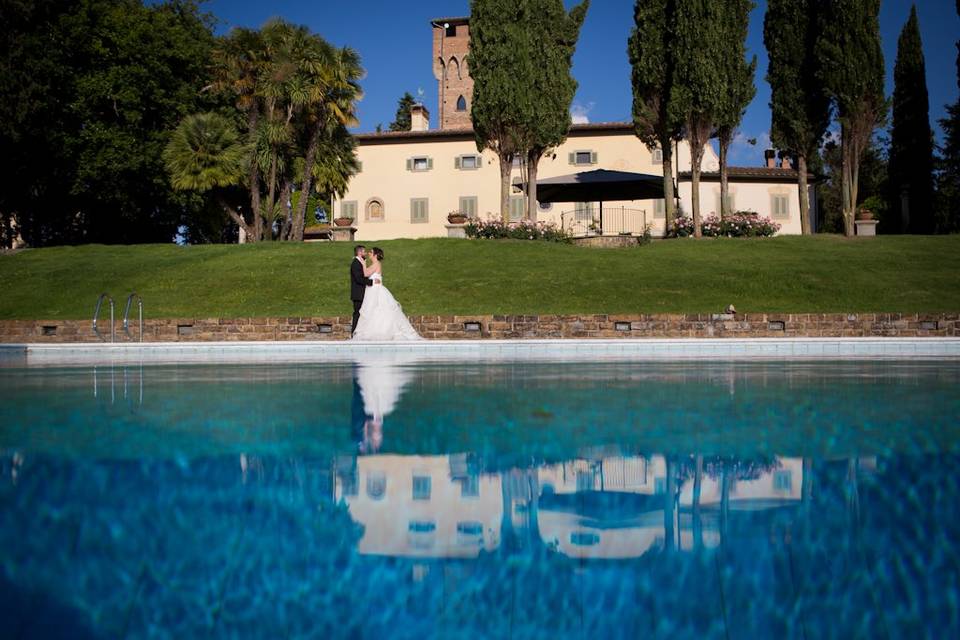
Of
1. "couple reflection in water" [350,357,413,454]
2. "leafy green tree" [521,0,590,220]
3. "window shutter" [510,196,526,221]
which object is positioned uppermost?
"leafy green tree" [521,0,590,220]

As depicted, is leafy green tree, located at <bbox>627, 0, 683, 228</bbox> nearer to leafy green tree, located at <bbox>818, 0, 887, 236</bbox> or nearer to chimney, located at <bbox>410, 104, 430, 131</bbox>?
leafy green tree, located at <bbox>818, 0, 887, 236</bbox>

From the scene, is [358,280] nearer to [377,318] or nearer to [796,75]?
[377,318]

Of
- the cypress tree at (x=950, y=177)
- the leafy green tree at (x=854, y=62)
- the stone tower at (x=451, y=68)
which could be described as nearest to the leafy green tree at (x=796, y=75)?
the leafy green tree at (x=854, y=62)

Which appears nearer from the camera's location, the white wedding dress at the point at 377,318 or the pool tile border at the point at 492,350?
the pool tile border at the point at 492,350

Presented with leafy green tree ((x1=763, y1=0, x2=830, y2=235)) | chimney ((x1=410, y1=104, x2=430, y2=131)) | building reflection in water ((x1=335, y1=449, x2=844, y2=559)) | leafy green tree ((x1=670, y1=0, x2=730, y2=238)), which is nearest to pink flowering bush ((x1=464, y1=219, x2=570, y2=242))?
leafy green tree ((x1=670, y1=0, x2=730, y2=238))

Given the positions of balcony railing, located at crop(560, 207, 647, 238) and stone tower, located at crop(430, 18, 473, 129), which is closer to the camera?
balcony railing, located at crop(560, 207, 647, 238)

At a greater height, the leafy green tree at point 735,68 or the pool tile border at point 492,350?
the leafy green tree at point 735,68

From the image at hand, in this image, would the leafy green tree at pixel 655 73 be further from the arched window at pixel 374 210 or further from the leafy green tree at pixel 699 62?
the arched window at pixel 374 210

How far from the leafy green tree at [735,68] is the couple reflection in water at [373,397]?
22.4 meters

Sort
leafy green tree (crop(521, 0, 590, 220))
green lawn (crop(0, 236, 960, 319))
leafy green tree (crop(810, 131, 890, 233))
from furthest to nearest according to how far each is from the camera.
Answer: leafy green tree (crop(810, 131, 890, 233)) → leafy green tree (crop(521, 0, 590, 220)) → green lawn (crop(0, 236, 960, 319))

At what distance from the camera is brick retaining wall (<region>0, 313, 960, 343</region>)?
18.9m

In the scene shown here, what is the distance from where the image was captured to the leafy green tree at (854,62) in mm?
30891

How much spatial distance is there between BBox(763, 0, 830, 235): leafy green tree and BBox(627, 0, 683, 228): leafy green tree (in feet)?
16.1

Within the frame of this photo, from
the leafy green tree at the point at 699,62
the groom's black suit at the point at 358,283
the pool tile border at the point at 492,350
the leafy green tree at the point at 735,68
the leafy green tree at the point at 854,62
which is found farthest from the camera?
the leafy green tree at the point at 854,62
